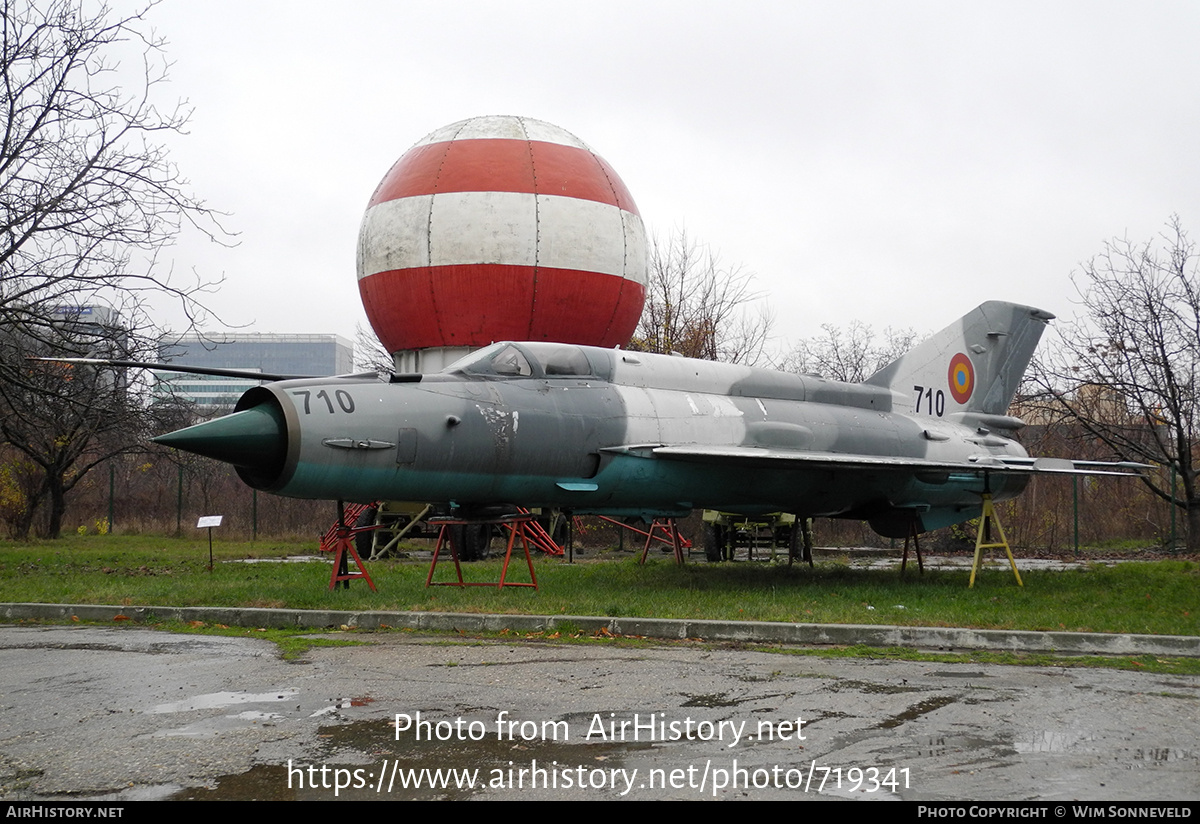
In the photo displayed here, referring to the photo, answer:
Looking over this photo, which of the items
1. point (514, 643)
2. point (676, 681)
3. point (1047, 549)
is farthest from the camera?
point (1047, 549)

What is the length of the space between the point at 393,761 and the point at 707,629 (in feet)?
14.1

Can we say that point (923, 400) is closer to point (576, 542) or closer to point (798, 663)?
point (798, 663)

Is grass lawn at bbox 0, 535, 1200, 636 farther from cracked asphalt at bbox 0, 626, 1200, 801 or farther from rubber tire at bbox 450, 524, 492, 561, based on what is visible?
cracked asphalt at bbox 0, 626, 1200, 801

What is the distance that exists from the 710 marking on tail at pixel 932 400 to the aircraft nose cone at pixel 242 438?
377 inches

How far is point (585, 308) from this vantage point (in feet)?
53.4

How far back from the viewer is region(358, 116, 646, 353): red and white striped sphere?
15625 mm

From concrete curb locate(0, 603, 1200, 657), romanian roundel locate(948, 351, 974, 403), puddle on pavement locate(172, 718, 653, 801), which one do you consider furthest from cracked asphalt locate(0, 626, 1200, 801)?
romanian roundel locate(948, 351, 974, 403)

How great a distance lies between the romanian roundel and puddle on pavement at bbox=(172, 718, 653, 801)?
1177 centimetres

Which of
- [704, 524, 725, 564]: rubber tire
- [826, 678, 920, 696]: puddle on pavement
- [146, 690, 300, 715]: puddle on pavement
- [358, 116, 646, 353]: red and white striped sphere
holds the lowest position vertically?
[704, 524, 725, 564]: rubber tire

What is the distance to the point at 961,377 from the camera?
14.7m

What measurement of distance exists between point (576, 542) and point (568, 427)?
13.4m

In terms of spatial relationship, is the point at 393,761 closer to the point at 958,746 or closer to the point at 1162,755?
Result: the point at 958,746

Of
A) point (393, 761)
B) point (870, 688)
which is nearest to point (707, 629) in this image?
point (870, 688)
